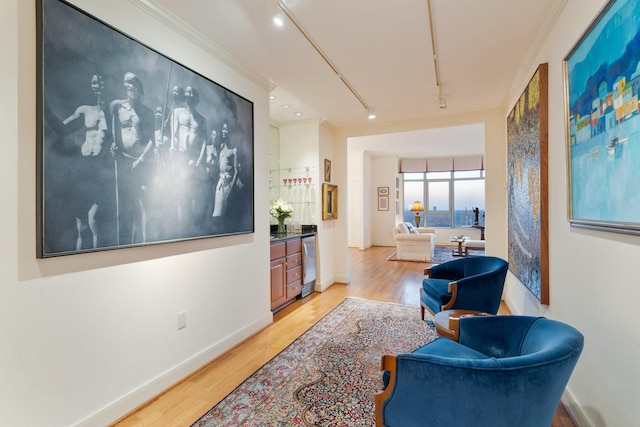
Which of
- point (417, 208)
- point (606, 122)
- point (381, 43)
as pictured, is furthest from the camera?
point (417, 208)

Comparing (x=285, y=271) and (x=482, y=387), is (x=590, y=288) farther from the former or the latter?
(x=285, y=271)

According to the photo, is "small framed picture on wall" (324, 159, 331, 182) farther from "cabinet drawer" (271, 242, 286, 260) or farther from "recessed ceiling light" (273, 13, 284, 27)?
"recessed ceiling light" (273, 13, 284, 27)

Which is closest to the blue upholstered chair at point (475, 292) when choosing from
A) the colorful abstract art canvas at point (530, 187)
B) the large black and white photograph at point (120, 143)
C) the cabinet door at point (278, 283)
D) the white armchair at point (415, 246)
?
the colorful abstract art canvas at point (530, 187)

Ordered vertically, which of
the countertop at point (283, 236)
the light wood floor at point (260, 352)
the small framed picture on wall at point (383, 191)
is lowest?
the light wood floor at point (260, 352)

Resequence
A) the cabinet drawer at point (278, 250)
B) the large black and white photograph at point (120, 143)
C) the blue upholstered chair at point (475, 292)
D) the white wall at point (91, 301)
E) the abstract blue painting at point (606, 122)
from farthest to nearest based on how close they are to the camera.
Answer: the cabinet drawer at point (278, 250)
the blue upholstered chair at point (475, 292)
the large black and white photograph at point (120, 143)
the white wall at point (91, 301)
the abstract blue painting at point (606, 122)

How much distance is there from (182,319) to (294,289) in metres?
1.96

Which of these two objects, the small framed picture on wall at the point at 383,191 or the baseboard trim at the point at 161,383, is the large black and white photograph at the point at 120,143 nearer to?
the baseboard trim at the point at 161,383

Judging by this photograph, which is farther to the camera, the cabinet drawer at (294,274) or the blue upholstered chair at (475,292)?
the cabinet drawer at (294,274)

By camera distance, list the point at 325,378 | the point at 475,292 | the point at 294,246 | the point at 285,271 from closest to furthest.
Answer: the point at 325,378
the point at 475,292
the point at 285,271
the point at 294,246

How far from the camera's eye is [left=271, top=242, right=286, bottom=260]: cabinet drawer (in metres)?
3.56

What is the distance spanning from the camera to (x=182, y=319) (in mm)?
2236

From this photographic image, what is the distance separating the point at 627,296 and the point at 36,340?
8.98ft

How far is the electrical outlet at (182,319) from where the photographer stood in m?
2.21

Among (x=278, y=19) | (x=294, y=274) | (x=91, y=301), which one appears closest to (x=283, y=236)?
(x=294, y=274)
